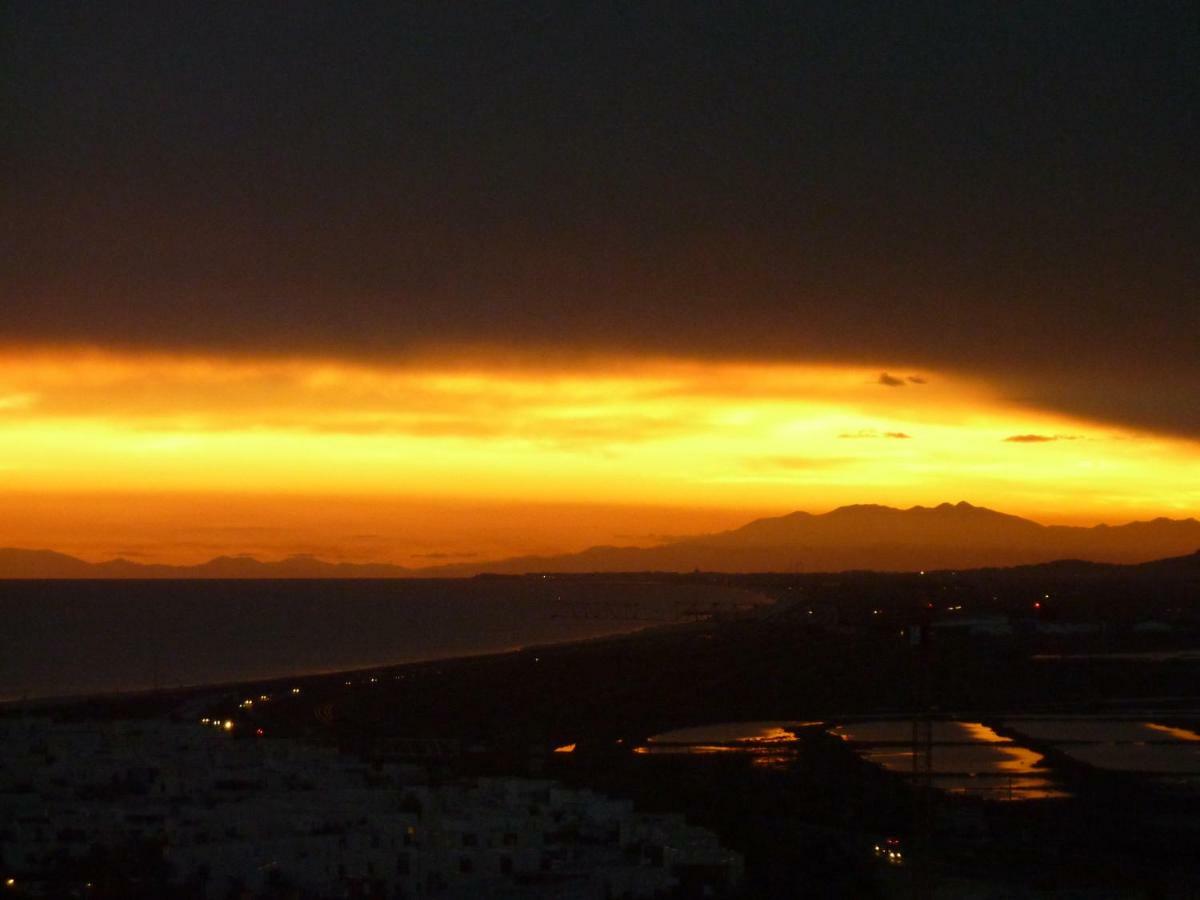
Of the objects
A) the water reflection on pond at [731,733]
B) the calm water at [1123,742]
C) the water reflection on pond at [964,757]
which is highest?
the calm water at [1123,742]

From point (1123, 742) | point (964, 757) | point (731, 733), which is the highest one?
point (1123, 742)

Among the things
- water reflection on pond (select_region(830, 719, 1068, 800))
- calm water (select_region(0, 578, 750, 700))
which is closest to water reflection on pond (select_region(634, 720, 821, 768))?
water reflection on pond (select_region(830, 719, 1068, 800))

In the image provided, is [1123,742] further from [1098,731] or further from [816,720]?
[816,720]

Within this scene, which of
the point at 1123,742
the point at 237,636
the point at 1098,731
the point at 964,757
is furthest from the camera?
the point at 237,636

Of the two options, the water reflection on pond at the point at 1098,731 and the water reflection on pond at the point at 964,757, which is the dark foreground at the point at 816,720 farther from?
the water reflection on pond at the point at 1098,731

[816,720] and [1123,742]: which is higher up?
[1123,742]

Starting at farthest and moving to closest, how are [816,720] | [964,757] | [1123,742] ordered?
[816,720], [1123,742], [964,757]

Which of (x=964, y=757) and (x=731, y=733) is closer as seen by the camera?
(x=964, y=757)

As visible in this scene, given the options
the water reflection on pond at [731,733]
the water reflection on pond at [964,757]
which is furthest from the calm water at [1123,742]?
the water reflection on pond at [731,733]

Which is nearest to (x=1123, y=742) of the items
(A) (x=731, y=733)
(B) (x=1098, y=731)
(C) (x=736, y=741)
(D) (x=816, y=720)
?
(B) (x=1098, y=731)

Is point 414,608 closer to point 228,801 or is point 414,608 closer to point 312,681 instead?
point 312,681

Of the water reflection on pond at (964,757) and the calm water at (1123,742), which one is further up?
the calm water at (1123,742)
